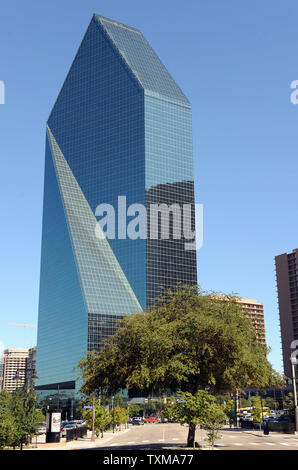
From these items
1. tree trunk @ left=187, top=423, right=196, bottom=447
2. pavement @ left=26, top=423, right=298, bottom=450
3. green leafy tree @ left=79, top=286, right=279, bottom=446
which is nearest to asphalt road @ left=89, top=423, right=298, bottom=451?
pavement @ left=26, top=423, right=298, bottom=450

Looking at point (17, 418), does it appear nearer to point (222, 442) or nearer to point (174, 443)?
point (174, 443)

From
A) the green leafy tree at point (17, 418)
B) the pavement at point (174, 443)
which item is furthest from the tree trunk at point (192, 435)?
the green leafy tree at point (17, 418)

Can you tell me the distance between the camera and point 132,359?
149 feet

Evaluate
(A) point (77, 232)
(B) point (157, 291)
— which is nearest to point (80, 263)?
(A) point (77, 232)

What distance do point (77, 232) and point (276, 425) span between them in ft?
412

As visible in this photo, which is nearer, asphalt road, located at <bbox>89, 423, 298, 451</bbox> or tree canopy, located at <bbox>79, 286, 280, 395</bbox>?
tree canopy, located at <bbox>79, 286, 280, 395</bbox>

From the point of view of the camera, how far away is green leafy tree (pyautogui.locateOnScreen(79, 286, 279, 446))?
43.1m

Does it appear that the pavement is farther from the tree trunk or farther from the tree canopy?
the tree canopy

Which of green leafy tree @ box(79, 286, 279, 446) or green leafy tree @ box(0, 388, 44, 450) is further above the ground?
green leafy tree @ box(79, 286, 279, 446)

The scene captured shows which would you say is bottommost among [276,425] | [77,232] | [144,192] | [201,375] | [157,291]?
[276,425]

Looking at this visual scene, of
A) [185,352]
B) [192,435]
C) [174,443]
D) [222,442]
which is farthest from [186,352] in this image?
[222,442]

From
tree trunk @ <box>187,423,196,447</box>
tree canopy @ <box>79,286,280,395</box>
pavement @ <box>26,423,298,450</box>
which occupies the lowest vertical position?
pavement @ <box>26,423,298,450</box>
